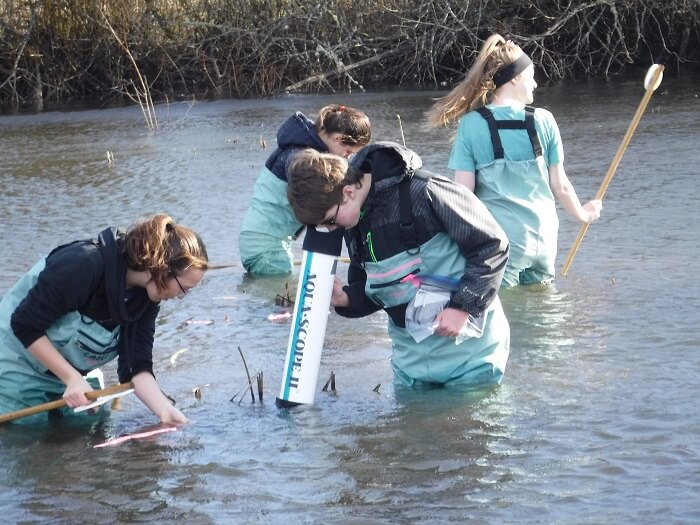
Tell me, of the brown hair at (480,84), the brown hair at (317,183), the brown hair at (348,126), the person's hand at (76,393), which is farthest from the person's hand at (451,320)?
the brown hair at (348,126)

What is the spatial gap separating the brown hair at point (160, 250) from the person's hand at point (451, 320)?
97cm

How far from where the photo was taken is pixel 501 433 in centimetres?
442

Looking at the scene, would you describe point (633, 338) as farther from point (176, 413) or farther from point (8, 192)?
point (8, 192)

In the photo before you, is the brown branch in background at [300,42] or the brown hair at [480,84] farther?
the brown branch in background at [300,42]

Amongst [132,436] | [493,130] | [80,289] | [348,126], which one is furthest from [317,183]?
[348,126]

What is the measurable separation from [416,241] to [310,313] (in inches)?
22.3

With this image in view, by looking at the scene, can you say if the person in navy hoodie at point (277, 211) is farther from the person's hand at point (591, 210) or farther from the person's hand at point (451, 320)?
the person's hand at point (451, 320)

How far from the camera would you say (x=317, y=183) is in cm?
Answer: 423

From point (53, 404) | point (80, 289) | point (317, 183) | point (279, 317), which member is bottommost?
point (279, 317)

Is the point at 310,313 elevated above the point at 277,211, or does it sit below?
above

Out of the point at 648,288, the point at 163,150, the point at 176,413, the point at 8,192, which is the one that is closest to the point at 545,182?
the point at 648,288

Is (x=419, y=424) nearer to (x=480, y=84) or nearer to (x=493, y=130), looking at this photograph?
(x=493, y=130)

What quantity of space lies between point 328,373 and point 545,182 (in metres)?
1.80

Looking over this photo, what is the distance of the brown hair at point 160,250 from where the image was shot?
4.21 m
